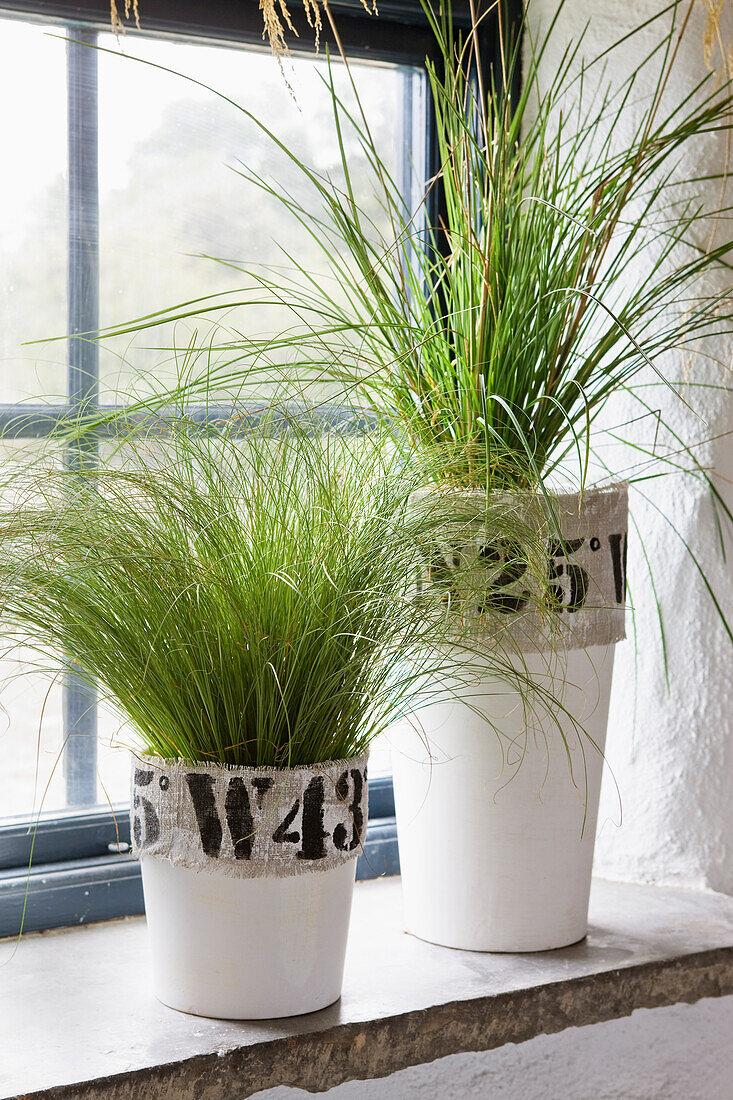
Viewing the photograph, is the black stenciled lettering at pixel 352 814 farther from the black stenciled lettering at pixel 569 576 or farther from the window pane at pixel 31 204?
the window pane at pixel 31 204

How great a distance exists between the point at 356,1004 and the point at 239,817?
0.87ft

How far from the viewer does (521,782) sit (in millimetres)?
1121

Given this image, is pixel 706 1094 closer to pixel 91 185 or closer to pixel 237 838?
pixel 237 838

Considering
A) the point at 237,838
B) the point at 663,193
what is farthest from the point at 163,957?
the point at 663,193

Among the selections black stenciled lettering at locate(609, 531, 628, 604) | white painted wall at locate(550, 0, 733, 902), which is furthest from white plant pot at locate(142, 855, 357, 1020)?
white painted wall at locate(550, 0, 733, 902)

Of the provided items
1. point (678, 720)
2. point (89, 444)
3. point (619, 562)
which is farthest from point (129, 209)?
point (678, 720)

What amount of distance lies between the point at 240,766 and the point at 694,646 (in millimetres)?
681

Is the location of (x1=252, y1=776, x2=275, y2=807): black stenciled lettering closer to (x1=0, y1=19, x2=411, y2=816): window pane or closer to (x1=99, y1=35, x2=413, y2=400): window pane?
(x1=0, y1=19, x2=411, y2=816): window pane

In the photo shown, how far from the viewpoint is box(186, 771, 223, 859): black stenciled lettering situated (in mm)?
935

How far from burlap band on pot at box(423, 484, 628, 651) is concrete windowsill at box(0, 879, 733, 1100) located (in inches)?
13.8

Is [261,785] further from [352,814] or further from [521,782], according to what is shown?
[521,782]

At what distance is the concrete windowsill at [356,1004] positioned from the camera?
37.1 inches

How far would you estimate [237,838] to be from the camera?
3.06ft

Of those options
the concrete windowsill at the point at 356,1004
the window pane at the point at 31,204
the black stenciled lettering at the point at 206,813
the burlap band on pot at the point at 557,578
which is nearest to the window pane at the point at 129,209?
the window pane at the point at 31,204
